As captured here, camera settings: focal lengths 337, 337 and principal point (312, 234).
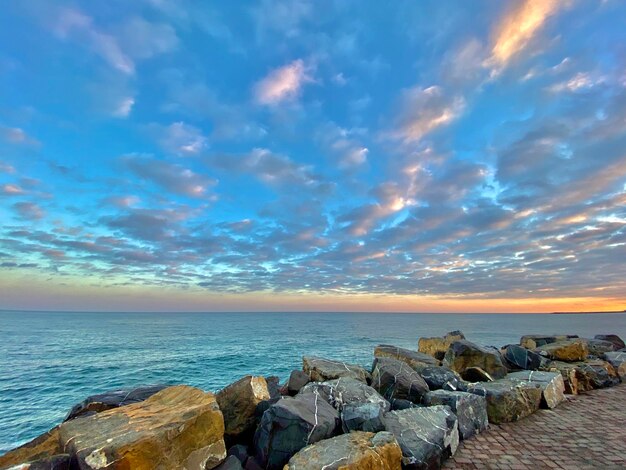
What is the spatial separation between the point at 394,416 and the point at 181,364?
28.7 metres

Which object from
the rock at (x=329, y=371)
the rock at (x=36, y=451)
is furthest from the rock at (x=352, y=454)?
the rock at (x=36, y=451)

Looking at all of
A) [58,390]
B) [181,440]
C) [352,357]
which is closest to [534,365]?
[181,440]

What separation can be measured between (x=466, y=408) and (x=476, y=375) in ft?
13.2

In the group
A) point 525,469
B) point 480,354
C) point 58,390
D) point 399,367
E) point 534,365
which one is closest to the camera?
point 525,469

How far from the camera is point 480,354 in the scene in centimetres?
1345

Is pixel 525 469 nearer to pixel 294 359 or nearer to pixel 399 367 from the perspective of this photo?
pixel 399 367

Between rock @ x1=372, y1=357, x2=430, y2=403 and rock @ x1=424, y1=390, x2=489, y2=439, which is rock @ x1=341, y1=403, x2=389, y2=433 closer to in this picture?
rock @ x1=424, y1=390, x2=489, y2=439

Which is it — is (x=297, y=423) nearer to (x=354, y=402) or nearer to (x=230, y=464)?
(x=230, y=464)

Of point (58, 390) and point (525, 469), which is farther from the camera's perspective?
point (58, 390)

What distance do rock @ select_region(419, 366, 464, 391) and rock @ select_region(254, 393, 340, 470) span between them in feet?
16.1

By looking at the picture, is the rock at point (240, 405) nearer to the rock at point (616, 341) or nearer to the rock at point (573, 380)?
the rock at point (573, 380)

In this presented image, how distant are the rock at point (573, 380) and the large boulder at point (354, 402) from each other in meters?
8.58

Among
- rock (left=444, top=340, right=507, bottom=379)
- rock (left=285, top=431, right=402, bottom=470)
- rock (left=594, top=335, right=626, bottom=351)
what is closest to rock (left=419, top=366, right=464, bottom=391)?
rock (left=444, top=340, right=507, bottom=379)

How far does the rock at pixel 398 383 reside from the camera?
9.99m
